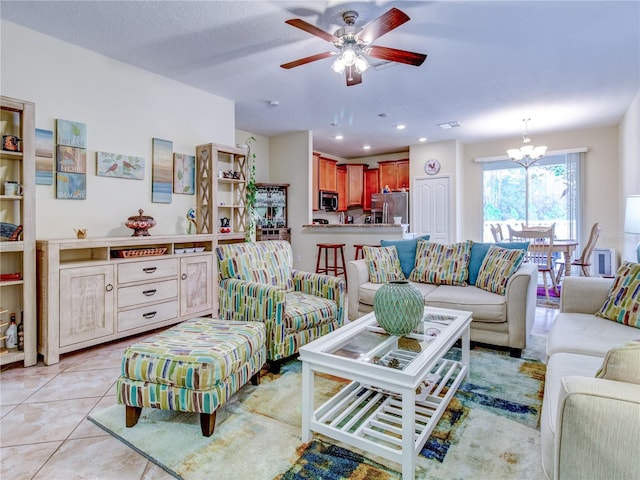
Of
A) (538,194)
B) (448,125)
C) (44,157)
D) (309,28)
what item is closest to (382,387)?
(309,28)

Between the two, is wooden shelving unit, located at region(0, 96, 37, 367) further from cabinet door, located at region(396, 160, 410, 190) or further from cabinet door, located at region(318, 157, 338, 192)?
cabinet door, located at region(396, 160, 410, 190)

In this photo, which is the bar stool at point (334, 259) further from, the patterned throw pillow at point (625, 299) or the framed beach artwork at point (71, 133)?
the patterned throw pillow at point (625, 299)

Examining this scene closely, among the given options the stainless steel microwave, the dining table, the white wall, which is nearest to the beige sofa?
the dining table

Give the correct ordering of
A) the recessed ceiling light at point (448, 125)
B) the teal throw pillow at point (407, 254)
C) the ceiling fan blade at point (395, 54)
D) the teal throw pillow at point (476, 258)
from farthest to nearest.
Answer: the recessed ceiling light at point (448, 125), the teal throw pillow at point (407, 254), the teal throw pillow at point (476, 258), the ceiling fan blade at point (395, 54)

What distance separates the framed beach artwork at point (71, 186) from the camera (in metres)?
3.06

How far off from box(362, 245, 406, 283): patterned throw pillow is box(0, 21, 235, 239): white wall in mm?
2200

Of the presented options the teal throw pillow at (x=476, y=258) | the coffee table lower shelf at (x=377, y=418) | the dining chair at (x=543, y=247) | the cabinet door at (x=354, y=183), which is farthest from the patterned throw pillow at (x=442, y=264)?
the cabinet door at (x=354, y=183)

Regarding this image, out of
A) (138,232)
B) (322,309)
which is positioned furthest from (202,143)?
(322,309)

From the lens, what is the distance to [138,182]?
3.68 metres

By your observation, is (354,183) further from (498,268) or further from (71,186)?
(71,186)

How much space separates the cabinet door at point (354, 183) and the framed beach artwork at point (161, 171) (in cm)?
478

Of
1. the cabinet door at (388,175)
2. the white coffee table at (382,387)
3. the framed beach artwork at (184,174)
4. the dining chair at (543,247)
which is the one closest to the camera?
the white coffee table at (382,387)

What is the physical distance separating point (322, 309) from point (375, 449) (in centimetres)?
128

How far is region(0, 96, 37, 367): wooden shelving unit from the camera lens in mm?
2600
